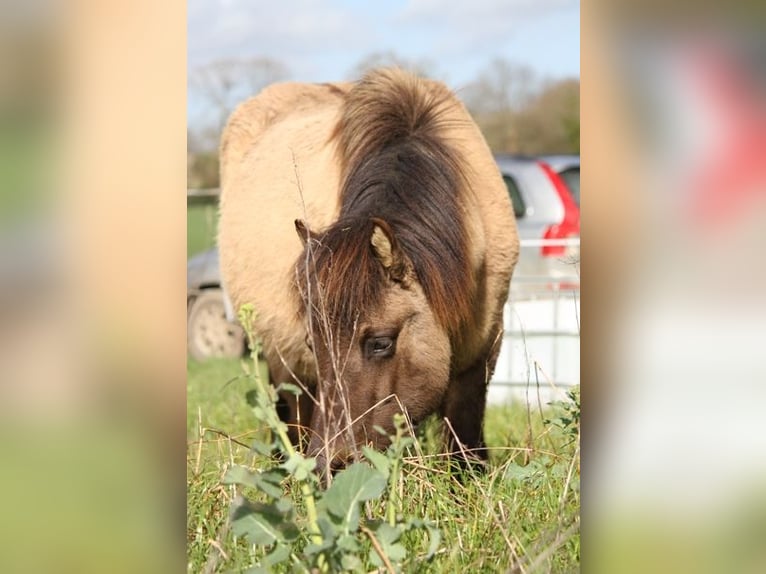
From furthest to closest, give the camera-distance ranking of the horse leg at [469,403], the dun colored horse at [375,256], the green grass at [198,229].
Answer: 1. the green grass at [198,229]
2. the horse leg at [469,403]
3. the dun colored horse at [375,256]

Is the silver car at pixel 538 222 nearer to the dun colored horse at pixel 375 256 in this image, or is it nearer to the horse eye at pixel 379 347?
the dun colored horse at pixel 375 256

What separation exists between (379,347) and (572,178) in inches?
242

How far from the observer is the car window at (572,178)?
8.93m

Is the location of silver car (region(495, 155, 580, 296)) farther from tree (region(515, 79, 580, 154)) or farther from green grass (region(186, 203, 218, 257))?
tree (region(515, 79, 580, 154))

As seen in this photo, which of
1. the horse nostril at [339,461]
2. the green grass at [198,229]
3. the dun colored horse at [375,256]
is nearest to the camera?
the horse nostril at [339,461]

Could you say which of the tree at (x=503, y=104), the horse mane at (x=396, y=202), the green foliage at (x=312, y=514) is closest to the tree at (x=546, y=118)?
the tree at (x=503, y=104)

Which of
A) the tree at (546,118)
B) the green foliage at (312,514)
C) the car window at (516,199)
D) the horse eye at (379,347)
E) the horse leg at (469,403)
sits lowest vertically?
the horse leg at (469,403)

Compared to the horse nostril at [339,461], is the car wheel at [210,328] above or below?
below

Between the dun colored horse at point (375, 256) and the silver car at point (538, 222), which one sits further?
the silver car at point (538, 222)

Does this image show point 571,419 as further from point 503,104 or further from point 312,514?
point 503,104
